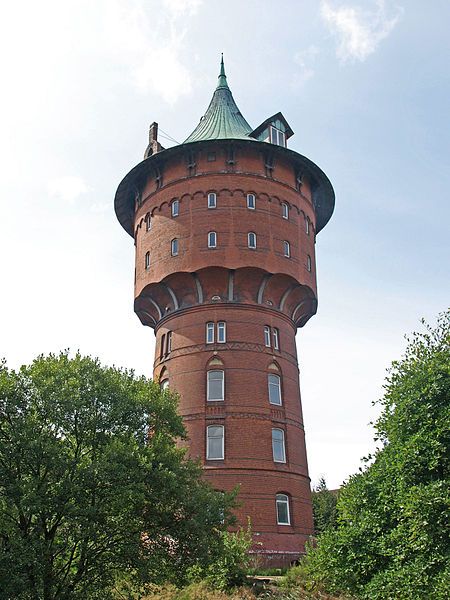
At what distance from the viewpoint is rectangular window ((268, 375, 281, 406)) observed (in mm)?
28266

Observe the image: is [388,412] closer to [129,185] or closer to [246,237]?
[246,237]

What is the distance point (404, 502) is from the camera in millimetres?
13805

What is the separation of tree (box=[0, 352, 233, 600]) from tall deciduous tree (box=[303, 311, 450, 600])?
3.64 metres

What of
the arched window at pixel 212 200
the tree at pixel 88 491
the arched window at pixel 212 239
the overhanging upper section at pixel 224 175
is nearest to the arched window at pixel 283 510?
the tree at pixel 88 491

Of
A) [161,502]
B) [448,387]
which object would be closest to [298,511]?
[161,502]

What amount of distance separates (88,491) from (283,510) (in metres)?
13.4

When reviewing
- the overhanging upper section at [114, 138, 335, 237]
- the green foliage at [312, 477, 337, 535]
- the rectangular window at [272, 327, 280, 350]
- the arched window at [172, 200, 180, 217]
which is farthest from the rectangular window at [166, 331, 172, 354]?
the green foliage at [312, 477, 337, 535]

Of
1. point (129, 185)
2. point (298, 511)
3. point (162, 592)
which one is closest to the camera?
point (162, 592)

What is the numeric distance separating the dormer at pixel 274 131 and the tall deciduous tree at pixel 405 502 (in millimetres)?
18917

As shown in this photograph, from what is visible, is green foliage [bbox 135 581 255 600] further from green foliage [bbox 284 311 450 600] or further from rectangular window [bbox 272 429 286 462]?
rectangular window [bbox 272 429 286 462]

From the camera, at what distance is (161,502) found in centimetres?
1611

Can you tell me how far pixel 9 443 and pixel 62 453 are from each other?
4.09 ft

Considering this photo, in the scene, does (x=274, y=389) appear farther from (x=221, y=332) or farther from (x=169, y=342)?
(x=169, y=342)

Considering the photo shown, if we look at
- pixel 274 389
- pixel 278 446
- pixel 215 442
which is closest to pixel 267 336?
pixel 274 389
